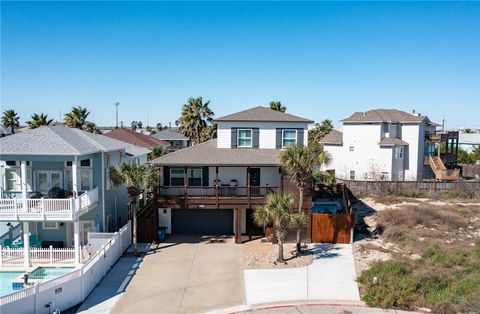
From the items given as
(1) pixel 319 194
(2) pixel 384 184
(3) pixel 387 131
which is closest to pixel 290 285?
(1) pixel 319 194

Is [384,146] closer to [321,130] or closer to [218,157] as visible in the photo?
[321,130]

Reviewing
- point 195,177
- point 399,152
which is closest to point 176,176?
point 195,177

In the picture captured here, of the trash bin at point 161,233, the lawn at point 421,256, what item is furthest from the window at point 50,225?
the lawn at point 421,256

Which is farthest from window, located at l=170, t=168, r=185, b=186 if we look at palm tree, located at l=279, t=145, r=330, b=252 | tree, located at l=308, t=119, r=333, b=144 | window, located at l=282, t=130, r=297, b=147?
tree, located at l=308, t=119, r=333, b=144

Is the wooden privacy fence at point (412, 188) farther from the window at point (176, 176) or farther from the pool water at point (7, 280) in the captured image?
the pool water at point (7, 280)

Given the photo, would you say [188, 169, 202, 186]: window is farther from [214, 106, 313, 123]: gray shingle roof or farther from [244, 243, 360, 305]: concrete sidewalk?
[244, 243, 360, 305]: concrete sidewalk
